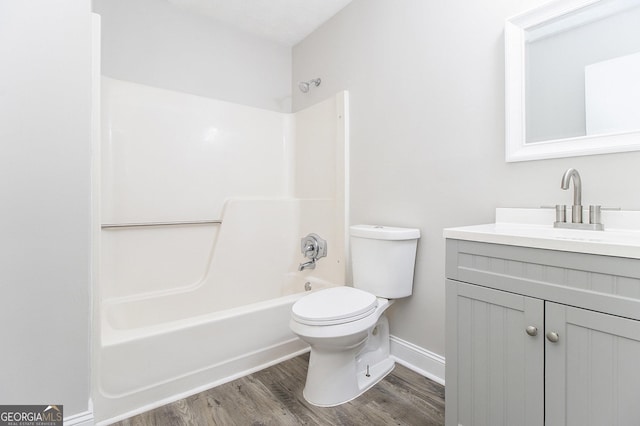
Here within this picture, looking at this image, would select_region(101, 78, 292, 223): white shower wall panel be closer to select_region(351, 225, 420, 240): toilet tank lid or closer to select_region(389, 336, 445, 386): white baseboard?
select_region(351, 225, 420, 240): toilet tank lid

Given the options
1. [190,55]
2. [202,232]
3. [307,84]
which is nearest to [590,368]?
[202,232]

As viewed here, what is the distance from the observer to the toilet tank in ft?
5.65

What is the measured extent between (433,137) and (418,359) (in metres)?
1.24

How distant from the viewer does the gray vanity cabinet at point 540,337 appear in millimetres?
816

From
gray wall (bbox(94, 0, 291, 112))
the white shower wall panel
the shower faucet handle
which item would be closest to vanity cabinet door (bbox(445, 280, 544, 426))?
the shower faucet handle

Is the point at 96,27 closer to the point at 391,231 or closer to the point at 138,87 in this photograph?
the point at 138,87

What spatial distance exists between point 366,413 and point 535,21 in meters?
1.84

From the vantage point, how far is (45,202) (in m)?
1.24

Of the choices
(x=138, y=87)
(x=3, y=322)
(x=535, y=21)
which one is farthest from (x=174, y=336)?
(x=535, y=21)

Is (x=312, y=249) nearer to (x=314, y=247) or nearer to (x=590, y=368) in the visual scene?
(x=314, y=247)

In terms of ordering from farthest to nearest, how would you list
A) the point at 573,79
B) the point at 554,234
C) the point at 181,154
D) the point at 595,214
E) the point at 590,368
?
the point at 181,154 < the point at 573,79 < the point at 595,214 < the point at 554,234 < the point at 590,368

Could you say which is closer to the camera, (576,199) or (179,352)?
(576,199)

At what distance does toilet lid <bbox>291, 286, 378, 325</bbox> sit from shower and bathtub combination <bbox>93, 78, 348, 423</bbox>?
0.36 meters

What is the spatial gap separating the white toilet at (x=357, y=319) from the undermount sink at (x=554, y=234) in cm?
53
